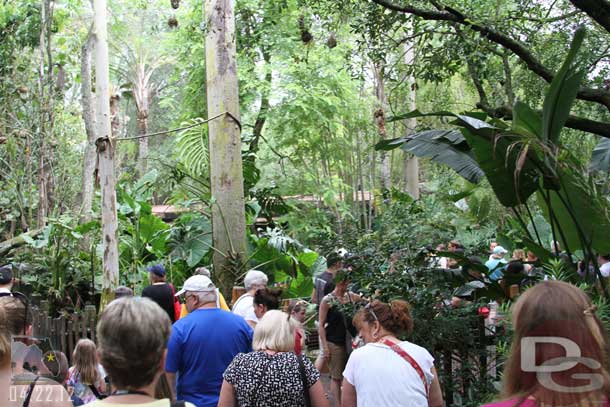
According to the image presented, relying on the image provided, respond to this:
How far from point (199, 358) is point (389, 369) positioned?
154cm

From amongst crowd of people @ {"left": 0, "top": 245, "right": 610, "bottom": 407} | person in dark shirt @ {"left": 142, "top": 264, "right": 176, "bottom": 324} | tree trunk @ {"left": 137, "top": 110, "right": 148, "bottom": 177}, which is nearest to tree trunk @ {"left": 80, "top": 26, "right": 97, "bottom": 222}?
person in dark shirt @ {"left": 142, "top": 264, "right": 176, "bottom": 324}

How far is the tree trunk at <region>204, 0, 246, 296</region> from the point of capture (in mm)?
12703

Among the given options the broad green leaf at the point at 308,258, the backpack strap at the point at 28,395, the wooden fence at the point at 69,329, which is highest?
the broad green leaf at the point at 308,258

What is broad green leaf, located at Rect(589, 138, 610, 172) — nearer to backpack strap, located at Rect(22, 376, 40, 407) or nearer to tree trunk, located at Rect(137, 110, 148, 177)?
backpack strap, located at Rect(22, 376, 40, 407)

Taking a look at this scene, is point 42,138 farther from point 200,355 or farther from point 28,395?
point 28,395

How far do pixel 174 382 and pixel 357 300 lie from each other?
1894 mm

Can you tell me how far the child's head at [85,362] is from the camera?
18.4 ft

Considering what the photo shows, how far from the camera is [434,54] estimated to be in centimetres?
975

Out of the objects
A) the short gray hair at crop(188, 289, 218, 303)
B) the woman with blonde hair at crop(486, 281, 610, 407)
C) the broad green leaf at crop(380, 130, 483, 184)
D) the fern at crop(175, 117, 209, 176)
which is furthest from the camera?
the fern at crop(175, 117, 209, 176)

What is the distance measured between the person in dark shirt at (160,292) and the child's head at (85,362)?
3.25 meters

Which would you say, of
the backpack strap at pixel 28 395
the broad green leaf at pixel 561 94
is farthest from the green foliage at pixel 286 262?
the backpack strap at pixel 28 395

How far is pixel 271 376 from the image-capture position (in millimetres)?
4895

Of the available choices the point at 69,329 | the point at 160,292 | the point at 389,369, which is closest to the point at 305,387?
the point at 389,369

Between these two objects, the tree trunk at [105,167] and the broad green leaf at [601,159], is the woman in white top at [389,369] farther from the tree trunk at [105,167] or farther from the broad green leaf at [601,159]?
the tree trunk at [105,167]
